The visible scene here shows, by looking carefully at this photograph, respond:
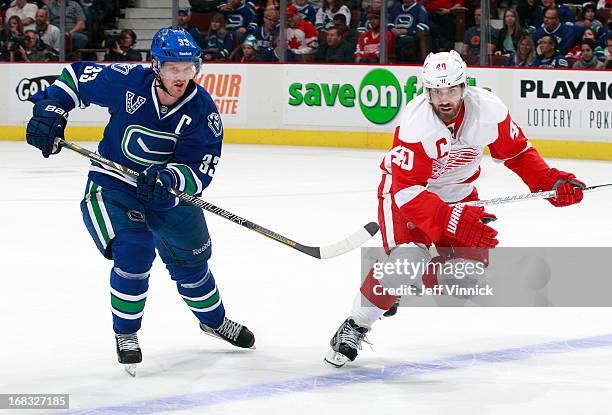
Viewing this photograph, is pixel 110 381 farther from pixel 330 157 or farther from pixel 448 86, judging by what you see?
pixel 330 157

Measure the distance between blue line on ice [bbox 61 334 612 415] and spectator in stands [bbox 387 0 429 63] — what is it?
23.2ft

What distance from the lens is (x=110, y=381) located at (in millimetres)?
3672

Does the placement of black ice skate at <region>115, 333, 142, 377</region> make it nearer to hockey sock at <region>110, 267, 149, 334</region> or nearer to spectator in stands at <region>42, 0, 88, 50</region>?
hockey sock at <region>110, 267, 149, 334</region>

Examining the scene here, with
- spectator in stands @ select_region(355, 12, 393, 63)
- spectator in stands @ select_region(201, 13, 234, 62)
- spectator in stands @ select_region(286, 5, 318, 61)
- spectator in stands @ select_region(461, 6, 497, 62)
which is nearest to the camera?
spectator in stands @ select_region(461, 6, 497, 62)

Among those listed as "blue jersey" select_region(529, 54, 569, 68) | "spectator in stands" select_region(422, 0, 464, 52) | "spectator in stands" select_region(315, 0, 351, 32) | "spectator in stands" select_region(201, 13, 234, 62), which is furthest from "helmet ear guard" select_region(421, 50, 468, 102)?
"spectator in stands" select_region(201, 13, 234, 62)

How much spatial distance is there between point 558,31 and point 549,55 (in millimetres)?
245

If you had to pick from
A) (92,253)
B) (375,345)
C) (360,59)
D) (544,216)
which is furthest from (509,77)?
(375,345)

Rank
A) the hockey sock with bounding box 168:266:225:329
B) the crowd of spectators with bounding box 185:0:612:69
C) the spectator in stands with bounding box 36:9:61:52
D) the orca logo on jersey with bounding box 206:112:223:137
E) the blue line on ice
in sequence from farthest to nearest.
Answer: the spectator in stands with bounding box 36:9:61:52
the crowd of spectators with bounding box 185:0:612:69
the hockey sock with bounding box 168:266:225:329
the orca logo on jersey with bounding box 206:112:223:137
the blue line on ice

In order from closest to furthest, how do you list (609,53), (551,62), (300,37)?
(609,53)
(551,62)
(300,37)

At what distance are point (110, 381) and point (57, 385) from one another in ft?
0.51

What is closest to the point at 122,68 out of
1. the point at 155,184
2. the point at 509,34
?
the point at 155,184

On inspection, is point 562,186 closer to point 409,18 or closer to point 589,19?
point 589,19

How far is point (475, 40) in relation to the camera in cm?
1080

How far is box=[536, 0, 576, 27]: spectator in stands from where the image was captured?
10.5 meters
